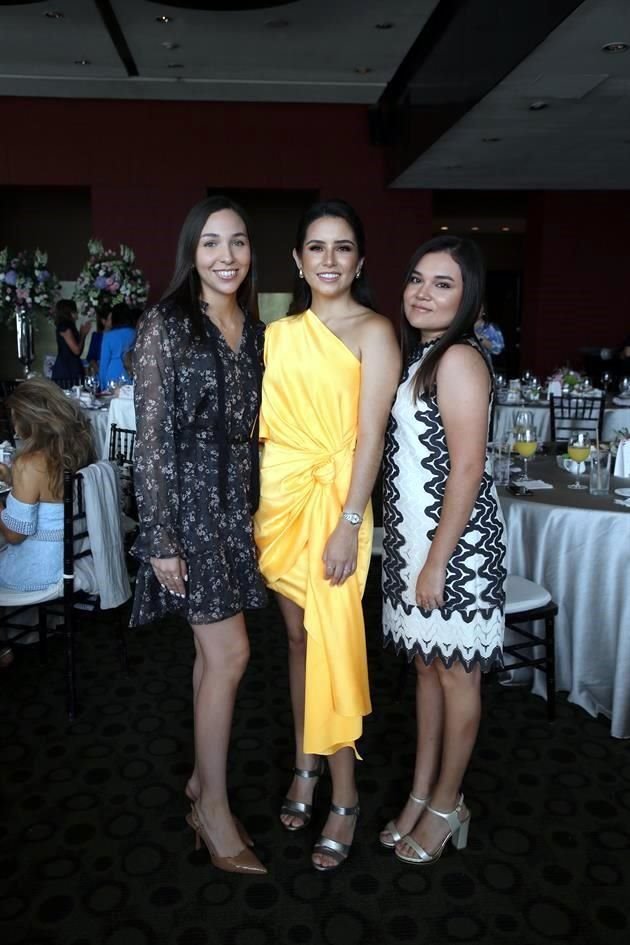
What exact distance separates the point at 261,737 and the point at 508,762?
90cm

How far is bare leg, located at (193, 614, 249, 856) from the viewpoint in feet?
6.89

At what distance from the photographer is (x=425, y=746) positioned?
7.34ft

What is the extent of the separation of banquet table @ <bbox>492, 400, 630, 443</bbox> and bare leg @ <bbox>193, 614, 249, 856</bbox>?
474 centimetres

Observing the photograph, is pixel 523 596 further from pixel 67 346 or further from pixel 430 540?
pixel 67 346

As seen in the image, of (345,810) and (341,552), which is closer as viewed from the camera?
(341,552)

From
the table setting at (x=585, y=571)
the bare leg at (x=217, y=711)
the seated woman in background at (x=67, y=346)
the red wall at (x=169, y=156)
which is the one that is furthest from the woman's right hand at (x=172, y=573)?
the red wall at (x=169, y=156)

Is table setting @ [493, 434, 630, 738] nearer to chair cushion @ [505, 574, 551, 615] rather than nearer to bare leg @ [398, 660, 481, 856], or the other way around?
chair cushion @ [505, 574, 551, 615]

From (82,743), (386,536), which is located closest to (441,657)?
(386,536)

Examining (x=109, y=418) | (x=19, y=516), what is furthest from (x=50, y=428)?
(x=109, y=418)

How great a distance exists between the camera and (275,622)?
394 centimetres

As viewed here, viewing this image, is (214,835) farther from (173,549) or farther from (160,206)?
(160,206)

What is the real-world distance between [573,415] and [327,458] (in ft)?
17.1

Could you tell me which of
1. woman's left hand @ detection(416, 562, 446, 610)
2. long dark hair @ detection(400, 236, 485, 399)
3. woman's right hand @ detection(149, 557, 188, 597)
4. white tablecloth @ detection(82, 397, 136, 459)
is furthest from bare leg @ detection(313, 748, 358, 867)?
white tablecloth @ detection(82, 397, 136, 459)

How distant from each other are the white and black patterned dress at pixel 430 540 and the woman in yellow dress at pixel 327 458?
96 millimetres
